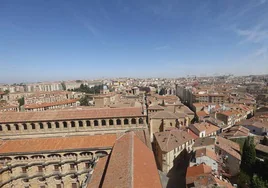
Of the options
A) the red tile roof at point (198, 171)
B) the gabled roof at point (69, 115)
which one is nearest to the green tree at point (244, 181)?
the red tile roof at point (198, 171)

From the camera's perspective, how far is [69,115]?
26.7 meters

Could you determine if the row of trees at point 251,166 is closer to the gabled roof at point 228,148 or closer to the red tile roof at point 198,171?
the gabled roof at point 228,148

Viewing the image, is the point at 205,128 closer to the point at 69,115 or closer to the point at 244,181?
the point at 244,181

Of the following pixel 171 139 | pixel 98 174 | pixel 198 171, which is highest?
pixel 98 174

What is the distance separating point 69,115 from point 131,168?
14.8 m

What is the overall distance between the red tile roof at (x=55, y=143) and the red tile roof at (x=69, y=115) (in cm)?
284

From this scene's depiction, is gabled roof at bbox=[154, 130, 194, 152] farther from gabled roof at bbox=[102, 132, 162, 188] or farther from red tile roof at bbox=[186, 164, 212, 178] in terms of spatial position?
gabled roof at bbox=[102, 132, 162, 188]

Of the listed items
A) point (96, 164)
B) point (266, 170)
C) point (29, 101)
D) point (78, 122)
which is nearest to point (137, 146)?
point (96, 164)

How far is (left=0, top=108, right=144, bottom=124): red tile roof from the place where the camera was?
2606 centimetres

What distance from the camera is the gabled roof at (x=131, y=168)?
14391mm

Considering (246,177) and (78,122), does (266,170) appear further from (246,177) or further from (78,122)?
(78,122)

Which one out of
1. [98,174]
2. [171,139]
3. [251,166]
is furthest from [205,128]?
[98,174]

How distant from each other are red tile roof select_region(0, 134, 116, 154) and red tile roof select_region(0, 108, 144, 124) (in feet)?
9.31

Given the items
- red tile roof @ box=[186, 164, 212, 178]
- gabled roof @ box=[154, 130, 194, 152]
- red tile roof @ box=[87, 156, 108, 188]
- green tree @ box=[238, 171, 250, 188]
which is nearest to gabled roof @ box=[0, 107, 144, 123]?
red tile roof @ box=[87, 156, 108, 188]
